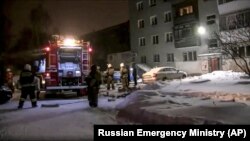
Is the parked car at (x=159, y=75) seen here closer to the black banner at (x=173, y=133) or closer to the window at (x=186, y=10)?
the window at (x=186, y=10)

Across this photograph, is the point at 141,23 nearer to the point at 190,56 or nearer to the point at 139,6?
the point at 139,6

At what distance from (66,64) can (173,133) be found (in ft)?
43.3

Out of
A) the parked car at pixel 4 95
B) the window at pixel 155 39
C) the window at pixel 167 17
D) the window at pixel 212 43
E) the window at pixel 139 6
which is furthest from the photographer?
the window at pixel 139 6

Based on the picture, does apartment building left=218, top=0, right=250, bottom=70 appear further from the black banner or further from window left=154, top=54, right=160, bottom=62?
the black banner

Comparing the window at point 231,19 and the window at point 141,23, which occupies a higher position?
the window at point 141,23

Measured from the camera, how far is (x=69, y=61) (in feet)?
64.1

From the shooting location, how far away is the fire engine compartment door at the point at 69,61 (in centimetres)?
1911

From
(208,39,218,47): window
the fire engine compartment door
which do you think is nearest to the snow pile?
(208,39,218,47): window

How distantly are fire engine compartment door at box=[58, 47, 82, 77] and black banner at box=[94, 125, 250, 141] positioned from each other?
12.3 metres

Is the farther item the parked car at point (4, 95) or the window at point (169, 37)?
the window at point (169, 37)

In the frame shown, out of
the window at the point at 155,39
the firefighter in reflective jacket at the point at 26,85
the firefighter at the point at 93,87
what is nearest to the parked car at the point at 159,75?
the window at the point at 155,39

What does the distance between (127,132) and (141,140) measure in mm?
306

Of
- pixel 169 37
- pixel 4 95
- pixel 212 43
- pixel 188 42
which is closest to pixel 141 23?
pixel 169 37

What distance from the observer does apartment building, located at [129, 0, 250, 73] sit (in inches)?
1497
